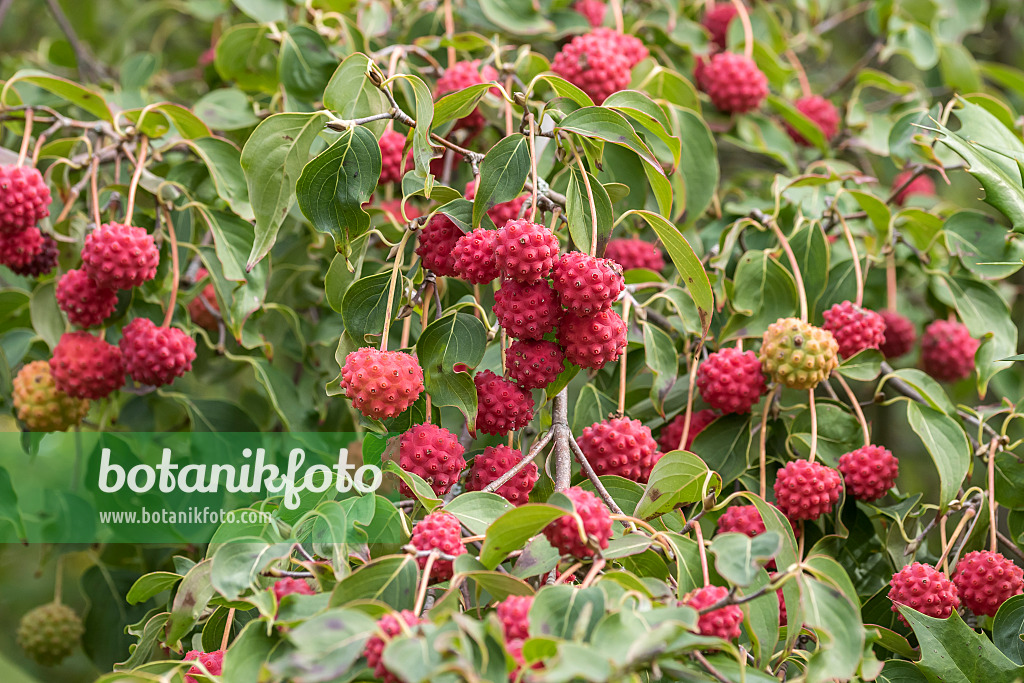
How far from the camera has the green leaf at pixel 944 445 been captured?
4.37ft

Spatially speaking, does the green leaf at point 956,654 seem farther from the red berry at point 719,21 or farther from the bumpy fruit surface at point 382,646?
the red berry at point 719,21

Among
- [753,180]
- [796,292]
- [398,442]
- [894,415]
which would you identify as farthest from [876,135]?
[398,442]

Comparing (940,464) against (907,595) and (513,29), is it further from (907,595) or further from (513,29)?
(513,29)

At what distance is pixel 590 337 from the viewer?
108 cm

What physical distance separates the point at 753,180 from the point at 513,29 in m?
0.77

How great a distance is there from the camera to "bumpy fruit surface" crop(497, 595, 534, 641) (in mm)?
869

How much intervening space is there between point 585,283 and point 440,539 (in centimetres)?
35

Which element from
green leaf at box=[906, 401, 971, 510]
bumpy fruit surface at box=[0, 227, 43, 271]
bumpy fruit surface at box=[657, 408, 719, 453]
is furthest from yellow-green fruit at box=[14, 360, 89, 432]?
green leaf at box=[906, 401, 971, 510]

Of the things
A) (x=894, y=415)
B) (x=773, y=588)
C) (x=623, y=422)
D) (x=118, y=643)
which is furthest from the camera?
(x=894, y=415)

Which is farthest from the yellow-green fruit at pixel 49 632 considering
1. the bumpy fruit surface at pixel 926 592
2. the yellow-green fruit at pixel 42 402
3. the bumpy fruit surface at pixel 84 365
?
the bumpy fruit surface at pixel 926 592

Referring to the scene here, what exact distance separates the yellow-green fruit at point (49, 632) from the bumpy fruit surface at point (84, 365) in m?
0.74

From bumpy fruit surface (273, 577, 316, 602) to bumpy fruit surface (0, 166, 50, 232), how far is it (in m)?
0.80

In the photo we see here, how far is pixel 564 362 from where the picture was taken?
117cm

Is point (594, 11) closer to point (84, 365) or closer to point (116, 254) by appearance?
point (116, 254)
